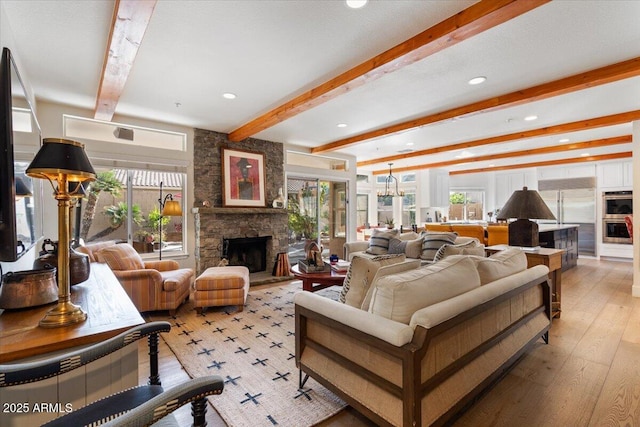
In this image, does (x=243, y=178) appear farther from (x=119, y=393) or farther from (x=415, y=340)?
(x=415, y=340)

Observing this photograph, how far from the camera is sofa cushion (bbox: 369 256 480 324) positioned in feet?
5.20

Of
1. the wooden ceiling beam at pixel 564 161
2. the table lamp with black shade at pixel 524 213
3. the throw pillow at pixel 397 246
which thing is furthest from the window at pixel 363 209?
the table lamp with black shade at pixel 524 213

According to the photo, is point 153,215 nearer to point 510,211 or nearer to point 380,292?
point 380,292

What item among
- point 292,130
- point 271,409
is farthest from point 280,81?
point 271,409

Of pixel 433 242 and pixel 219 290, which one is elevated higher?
pixel 433 242

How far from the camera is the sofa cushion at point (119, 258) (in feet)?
11.4

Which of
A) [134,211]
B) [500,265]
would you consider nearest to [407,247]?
[500,265]

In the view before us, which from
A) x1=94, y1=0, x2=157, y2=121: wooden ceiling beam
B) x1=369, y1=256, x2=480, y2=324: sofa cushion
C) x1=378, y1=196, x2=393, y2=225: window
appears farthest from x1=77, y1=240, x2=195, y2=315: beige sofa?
x1=378, y1=196, x2=393, y2=225: window

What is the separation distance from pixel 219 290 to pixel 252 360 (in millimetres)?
1310

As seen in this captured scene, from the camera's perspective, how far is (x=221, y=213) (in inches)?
202

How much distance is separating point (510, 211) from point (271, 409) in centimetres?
326

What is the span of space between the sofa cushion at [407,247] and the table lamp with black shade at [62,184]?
445 cm

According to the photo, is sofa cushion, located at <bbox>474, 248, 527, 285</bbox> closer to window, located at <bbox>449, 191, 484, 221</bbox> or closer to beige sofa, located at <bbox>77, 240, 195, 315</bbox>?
beige sofa, located at <bbox>77, 240, 195, 315</bbox>

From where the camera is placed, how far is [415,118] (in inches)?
180
